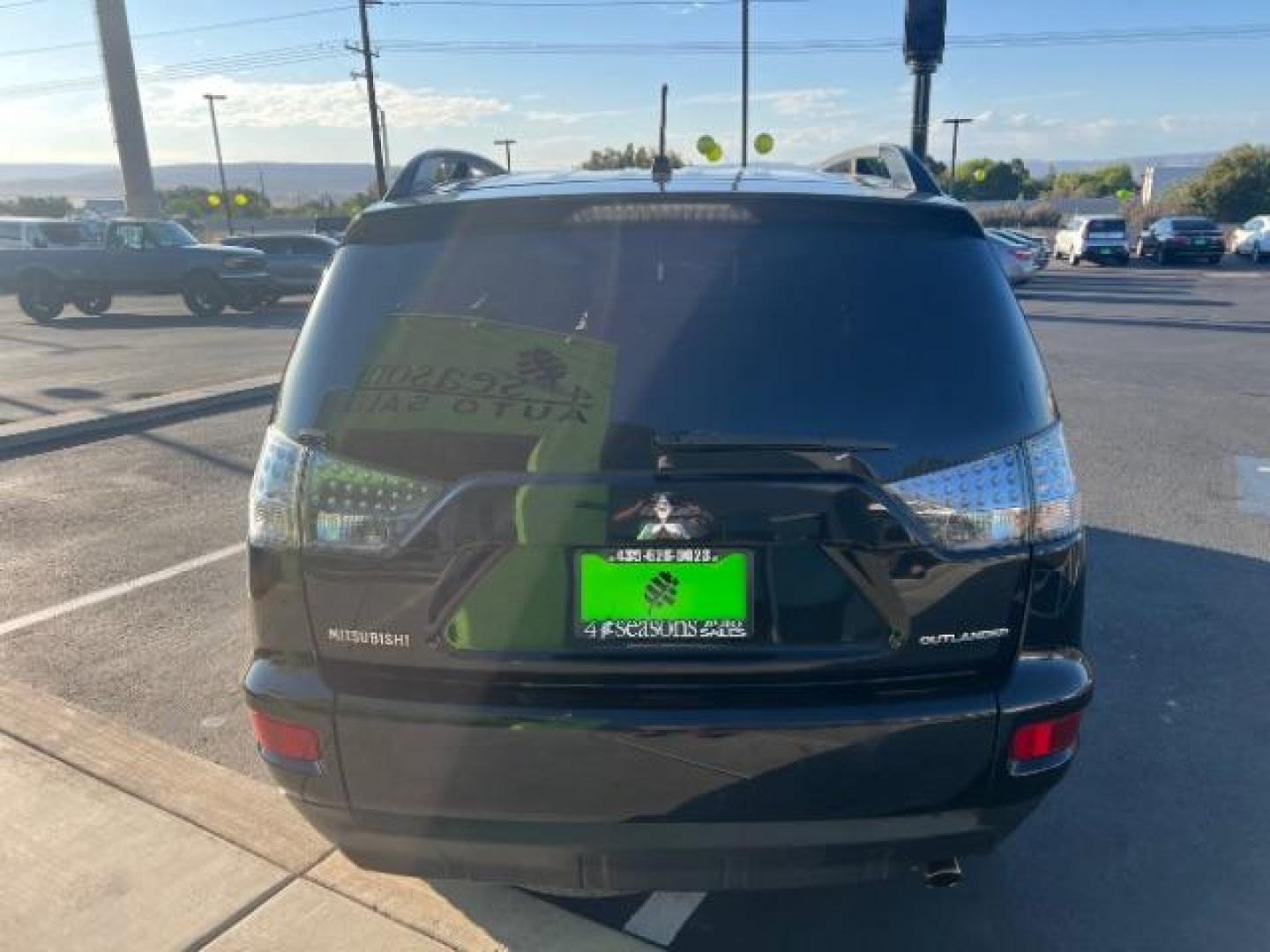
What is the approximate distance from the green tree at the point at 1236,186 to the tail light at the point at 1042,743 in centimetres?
5756

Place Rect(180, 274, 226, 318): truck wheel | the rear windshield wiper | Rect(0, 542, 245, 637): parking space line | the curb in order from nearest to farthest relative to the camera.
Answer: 1. the rear windshield wiper
2. Rect(0, 542, 245, 637): parking space line
3. the curb
4. Rect(180, 274, 226, 318): truck wheel

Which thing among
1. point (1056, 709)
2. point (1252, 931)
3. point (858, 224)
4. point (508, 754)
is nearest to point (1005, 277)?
point (858, 224)

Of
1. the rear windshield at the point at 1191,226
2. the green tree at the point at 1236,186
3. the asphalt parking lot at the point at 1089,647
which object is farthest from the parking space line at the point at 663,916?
the green tree at the point at 1236,186

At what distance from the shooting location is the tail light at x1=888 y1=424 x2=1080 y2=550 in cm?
192

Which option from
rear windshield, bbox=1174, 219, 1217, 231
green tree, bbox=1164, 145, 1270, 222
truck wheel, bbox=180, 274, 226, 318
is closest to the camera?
truck wheel, bbox=180, 274, 226, 318

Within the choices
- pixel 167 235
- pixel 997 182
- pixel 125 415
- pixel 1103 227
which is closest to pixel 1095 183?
pixel 997 182

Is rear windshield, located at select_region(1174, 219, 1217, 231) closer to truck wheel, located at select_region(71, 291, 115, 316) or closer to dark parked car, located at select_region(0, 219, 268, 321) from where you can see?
dark parked car, located at select_region(0, 219, 268, 321)

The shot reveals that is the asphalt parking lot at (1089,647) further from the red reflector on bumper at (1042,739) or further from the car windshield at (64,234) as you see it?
the car windshield at (64,234)

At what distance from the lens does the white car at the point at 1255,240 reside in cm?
3484

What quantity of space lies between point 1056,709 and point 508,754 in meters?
1.17

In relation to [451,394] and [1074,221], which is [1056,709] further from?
[1074,221]

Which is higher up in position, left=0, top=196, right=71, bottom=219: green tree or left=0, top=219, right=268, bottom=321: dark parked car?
left=0, top=196, right=71, bottom=219: green tree

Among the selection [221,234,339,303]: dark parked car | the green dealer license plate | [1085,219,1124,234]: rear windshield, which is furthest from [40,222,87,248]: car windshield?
[1085,219,1124,234]: rear windshield

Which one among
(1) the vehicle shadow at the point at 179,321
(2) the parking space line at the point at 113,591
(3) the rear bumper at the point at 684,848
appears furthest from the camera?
(1) the vehicle shadow at the point at 179,321
